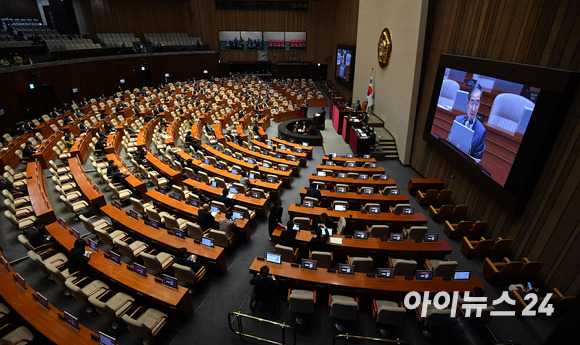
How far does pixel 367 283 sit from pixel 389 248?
1421mm

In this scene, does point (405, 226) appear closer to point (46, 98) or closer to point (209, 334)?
point (209, 334)

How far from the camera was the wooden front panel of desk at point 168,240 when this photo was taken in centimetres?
664

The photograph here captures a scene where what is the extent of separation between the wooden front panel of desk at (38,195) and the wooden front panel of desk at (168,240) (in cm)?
164

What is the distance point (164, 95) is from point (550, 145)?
2469 centimetres

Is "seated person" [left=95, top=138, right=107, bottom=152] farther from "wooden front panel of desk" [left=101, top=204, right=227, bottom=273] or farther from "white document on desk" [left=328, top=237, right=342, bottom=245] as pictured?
"white document on desk" [left=328, top=237, right=342, bottom=245]

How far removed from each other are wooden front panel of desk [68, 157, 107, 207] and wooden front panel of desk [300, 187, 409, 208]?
646 cm

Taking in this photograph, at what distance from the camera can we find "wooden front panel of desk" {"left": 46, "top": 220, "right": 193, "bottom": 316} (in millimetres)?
5349

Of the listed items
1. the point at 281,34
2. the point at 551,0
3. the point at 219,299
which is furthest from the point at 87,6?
the point at 551,0

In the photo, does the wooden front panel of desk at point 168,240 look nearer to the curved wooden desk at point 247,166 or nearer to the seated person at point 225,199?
the seated person at point 225,199

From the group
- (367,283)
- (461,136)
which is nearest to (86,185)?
(367,283)

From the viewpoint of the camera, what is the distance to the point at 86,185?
9555mm

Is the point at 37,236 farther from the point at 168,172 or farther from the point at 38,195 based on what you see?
the point at 168,172

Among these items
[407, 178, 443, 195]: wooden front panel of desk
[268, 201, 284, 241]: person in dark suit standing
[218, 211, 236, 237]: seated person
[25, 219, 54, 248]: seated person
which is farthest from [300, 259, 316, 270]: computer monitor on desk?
[407, 178, 443, 195]: wooden front panel of desk

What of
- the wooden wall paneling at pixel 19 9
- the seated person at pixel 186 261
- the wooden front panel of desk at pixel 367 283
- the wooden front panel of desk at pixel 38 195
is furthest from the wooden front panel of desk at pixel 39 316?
the wooden wall paneling at pixel 19 9
